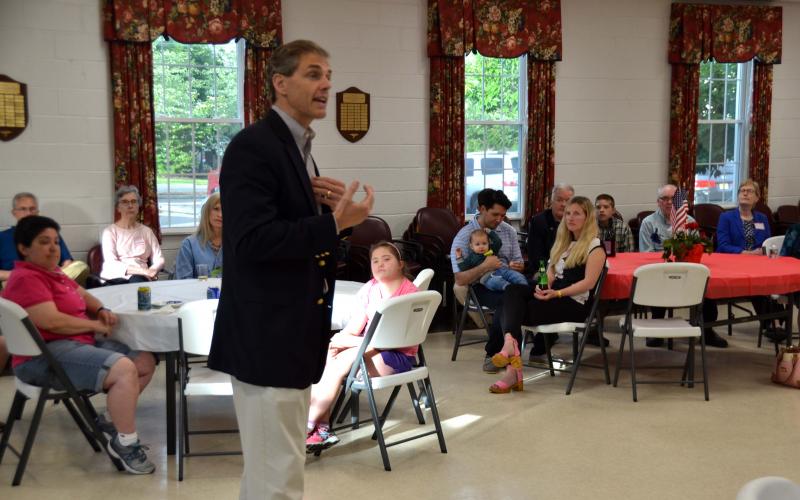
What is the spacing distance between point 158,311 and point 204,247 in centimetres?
141

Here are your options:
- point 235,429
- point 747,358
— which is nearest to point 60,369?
point 235,429

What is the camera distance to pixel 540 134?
9.08 metres

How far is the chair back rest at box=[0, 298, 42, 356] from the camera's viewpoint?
373 centimetres

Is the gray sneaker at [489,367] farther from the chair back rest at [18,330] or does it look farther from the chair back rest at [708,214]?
the chair back rest at [708,214]

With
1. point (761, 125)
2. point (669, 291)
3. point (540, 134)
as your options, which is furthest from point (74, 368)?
point (761, 125)

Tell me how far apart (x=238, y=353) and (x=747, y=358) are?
16.3ft

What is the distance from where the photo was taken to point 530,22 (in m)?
8.88

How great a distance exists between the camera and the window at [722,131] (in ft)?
33.6

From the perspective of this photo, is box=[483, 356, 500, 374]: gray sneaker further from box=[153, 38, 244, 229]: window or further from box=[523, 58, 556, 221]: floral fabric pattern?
box=[523, 58, 556, 221]: floral fabric pattern

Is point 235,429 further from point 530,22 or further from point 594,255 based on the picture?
point 530,22

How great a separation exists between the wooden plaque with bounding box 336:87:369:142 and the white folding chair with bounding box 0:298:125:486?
4527 millimetres

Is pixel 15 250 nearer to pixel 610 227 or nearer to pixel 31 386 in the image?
pixel 31 386

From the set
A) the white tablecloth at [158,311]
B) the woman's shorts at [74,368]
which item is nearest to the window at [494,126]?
the white tablecloth at [158,311]

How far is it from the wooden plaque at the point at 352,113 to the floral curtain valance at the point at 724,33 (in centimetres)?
356
